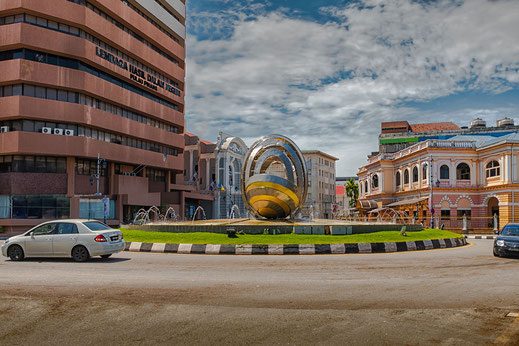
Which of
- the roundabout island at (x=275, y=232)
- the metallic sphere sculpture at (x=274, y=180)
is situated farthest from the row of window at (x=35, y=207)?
the metallic sphere sculpture at (x=274, y=180)

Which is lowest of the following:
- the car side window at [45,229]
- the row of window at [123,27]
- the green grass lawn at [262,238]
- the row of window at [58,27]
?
the green grass lawn at [262,238]

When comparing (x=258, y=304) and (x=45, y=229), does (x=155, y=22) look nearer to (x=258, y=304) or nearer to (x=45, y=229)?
(x=45, y=229)

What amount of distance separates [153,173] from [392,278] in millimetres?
54296

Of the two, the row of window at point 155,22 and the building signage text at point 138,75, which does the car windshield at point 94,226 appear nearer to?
the building signage text at point 138,75

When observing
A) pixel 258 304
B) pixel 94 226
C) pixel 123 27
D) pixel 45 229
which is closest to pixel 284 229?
pixel 94 226

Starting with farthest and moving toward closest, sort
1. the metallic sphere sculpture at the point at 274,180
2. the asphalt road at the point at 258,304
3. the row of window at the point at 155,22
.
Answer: the row of window at the point at 155,22
the metallic sphere sculpture at the point at 274,180
the asphalt road at the point at 258,304

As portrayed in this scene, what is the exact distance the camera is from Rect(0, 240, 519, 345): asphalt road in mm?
5973

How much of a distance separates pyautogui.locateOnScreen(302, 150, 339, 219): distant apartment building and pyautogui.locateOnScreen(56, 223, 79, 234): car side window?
88.8 meters

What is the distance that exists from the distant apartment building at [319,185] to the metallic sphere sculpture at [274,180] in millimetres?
76732

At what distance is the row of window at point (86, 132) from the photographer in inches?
1724

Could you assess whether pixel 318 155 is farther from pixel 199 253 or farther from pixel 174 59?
pixel 199 253

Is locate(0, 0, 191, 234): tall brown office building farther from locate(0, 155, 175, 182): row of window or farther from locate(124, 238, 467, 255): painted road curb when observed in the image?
locate(124, 238, 467, 255): painted road curb

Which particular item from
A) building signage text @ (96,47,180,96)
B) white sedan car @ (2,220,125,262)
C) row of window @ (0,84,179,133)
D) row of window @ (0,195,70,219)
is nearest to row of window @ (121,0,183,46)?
building signage text @ (96,47,180,96)

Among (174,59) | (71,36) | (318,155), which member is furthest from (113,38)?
(318,155)
